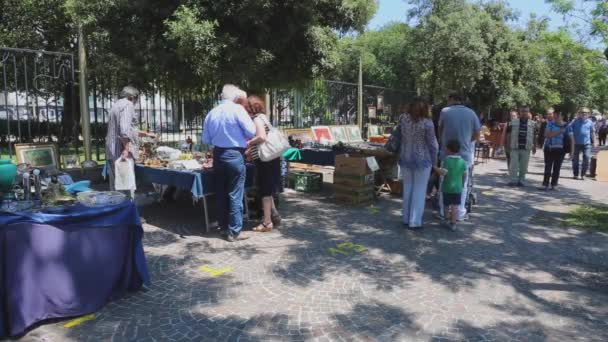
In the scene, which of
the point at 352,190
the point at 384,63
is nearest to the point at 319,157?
the point at 352,190

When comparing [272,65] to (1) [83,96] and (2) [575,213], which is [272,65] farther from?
(2) [575,213]

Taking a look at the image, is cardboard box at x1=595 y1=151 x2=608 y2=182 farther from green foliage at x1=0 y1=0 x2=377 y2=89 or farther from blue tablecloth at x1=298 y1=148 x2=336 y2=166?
green foliage at x1=0 y1=0 x2=377 y2=89

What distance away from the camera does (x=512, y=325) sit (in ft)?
11.5

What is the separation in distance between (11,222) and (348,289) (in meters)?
2.68

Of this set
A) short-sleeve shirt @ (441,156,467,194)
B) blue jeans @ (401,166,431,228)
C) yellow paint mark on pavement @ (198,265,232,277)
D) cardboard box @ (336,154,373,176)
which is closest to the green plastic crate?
cardboard box @ (336,154,373,176)

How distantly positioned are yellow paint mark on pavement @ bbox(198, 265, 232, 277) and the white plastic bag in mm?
1978

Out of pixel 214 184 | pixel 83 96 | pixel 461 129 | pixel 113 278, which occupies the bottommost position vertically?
pixel 113 278

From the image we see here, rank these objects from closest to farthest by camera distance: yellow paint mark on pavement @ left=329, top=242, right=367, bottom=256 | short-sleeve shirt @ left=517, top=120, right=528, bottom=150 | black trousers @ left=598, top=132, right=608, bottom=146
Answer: yellow paint mark on pavement @ left=329, top=242, right=367, bottom=256 → short-sleeve shirt @ left=517, top=120, right=528, bottom=150 → black trousers @ left=598, top=132, right=608, bottom=146

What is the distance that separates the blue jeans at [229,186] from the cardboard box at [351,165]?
2504mm

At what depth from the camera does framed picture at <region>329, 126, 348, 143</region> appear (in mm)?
11117

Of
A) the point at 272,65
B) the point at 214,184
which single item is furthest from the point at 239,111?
the point at 272,65

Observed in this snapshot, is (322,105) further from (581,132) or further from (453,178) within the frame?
(453,178)

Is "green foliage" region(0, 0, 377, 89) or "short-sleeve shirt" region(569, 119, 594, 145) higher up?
"green foliage" region(0, 0, 377, 89)

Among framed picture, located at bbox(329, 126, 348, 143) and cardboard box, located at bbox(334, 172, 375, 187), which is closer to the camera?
cardboard box, located at bbox(334, 172, 375, 187)
